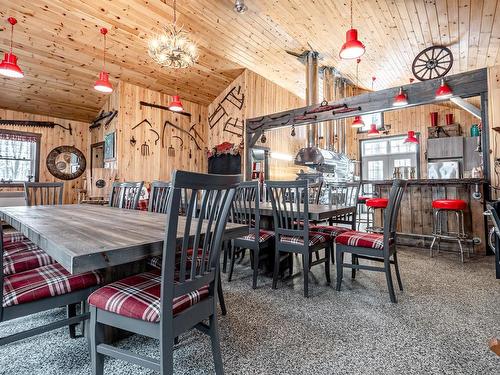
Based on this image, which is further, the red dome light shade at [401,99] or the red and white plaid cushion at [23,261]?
the red dome light shade at [401,99]

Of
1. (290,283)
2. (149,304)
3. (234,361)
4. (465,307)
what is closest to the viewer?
(149,304)

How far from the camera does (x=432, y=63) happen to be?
16.6ft

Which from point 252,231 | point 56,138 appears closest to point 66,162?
point 56,138

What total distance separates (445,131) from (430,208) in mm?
5098

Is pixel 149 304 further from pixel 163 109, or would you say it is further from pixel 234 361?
pixel 163 109

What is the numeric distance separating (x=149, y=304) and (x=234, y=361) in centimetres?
72

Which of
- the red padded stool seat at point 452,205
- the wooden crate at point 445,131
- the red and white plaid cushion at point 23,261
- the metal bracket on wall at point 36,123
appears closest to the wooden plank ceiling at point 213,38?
the metal bracket on wall at point 36,123

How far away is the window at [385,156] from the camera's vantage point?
345 inches

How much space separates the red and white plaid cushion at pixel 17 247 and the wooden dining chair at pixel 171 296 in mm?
1178

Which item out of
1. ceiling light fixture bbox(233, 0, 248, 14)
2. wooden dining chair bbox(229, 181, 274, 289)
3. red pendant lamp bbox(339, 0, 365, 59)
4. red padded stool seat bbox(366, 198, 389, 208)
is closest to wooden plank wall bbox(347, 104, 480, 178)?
red padded stool seat bbox(366, 198, 389, 208)

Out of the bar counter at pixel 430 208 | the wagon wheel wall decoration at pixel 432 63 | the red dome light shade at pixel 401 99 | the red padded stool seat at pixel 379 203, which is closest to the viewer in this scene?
the bar counter at pixel 430 208

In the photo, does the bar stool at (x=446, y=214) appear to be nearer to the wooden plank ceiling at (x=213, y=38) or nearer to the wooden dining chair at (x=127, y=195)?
the wooden plank ceiling at (x=213, y=38)

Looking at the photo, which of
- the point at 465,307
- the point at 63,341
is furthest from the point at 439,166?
the point at 63,341

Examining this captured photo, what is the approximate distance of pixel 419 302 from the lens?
88.9 inches
